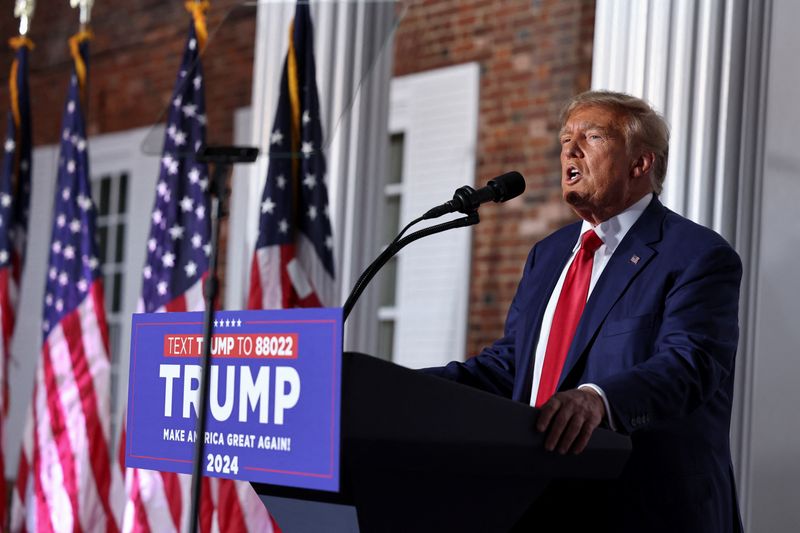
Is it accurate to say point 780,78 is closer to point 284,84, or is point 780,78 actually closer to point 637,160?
point 637,160

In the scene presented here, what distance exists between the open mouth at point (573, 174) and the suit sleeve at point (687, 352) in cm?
30

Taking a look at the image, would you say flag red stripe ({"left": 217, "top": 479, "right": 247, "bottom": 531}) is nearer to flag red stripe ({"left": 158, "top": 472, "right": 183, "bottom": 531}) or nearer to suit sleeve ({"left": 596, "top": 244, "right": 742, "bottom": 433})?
flag red stripe ({"left": 158, "top": 472, "right": 183, "bottom": 531})

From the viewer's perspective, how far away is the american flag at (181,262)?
3770mm

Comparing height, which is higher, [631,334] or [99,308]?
[631,334]

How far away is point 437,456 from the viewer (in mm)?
1314

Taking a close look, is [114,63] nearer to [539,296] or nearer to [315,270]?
[315,270]

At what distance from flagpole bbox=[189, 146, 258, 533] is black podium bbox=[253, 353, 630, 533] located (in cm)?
13

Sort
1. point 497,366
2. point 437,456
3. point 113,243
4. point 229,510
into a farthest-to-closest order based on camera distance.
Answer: point 113,243
point 229,510
point 497,366
point 437,456

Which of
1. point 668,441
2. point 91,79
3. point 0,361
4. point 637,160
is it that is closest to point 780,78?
point 637,160

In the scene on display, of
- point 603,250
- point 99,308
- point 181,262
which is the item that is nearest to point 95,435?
point 99,308

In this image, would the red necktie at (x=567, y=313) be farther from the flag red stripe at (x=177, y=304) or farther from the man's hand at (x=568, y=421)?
the flag red stripe at (x=177, y=304)

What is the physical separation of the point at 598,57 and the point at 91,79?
4.84 metres

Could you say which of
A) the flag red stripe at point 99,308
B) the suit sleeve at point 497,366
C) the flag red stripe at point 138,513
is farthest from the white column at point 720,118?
the flag red stripe at point 99,308

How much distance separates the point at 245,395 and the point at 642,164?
94 cm
